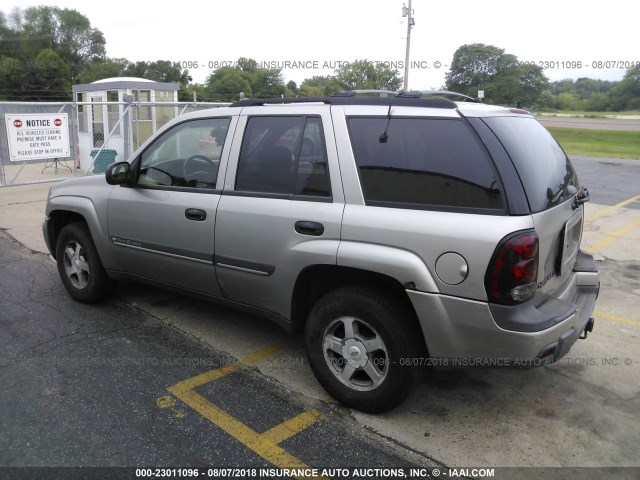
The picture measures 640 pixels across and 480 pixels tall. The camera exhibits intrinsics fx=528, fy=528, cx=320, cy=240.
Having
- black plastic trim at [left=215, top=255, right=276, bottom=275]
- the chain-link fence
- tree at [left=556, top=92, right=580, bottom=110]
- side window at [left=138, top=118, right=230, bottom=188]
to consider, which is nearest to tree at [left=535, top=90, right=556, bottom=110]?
tree at [left=556, top=92, right=580, bottom=110]

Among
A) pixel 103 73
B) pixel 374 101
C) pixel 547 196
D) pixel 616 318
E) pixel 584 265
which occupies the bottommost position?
pixel 616 318

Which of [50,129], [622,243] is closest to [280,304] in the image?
[622,243]

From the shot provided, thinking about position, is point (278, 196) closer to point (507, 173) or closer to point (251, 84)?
point (507, 173)

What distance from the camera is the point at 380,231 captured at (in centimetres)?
297

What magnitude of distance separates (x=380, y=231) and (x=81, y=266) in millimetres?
3161

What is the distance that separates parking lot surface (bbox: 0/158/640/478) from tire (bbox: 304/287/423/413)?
17 centimetres

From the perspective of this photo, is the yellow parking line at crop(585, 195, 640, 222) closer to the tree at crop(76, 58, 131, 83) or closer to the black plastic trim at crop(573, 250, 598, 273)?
the black plastic trim at crop(573, 250, 598, 273)

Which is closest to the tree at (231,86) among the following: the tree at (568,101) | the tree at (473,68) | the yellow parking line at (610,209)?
the tree at (473,68)

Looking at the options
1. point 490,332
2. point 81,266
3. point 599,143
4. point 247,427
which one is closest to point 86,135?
point 81,266

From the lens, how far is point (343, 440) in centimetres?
297

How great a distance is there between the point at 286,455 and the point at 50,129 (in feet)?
37.7

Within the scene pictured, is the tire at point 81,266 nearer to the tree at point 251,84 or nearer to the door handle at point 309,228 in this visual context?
the door handle at point 309,228

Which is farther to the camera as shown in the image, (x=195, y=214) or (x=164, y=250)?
(x=164, y=250)

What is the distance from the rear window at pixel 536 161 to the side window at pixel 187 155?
6.44 feet
